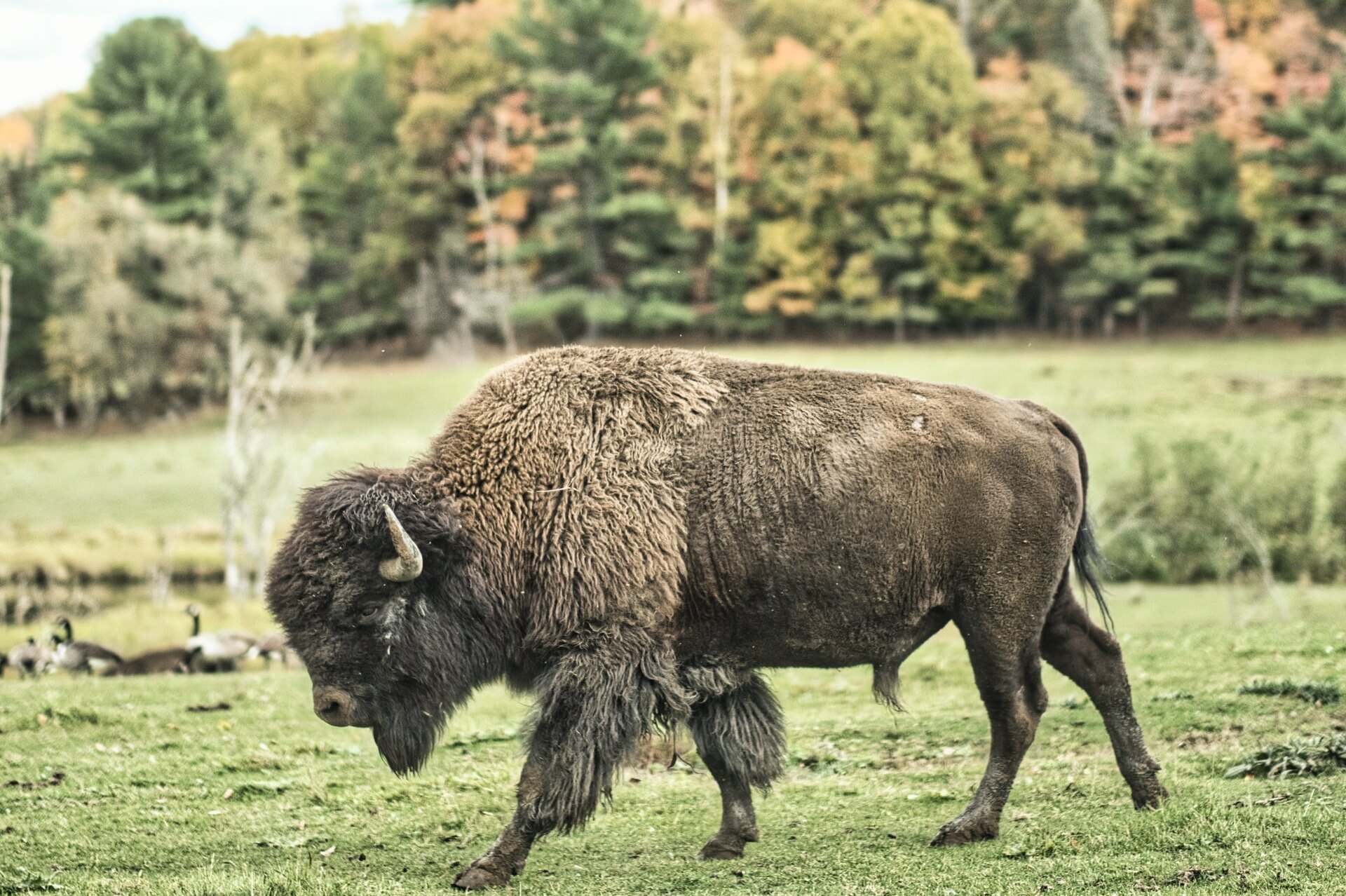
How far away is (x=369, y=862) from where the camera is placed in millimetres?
7410

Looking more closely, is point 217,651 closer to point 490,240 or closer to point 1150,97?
point 490,240

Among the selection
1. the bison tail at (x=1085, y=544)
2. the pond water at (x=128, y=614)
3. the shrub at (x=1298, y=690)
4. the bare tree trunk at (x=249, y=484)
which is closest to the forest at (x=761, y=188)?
the bare tree trunk at (x=249, y=484)

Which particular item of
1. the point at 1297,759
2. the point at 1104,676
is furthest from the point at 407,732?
the point at 1297,759

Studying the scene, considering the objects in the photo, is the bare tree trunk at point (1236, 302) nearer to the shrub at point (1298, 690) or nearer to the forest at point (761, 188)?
the forest at point (761, 188)

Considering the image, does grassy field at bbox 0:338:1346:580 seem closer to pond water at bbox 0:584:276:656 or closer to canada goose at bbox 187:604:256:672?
pond water at bbox 0:584:276:656

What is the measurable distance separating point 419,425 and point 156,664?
3345cm

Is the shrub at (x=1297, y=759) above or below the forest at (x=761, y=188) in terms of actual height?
below

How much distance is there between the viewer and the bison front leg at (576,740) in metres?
7.04

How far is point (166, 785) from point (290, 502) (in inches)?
1153

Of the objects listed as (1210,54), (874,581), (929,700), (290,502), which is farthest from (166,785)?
(1210,54)

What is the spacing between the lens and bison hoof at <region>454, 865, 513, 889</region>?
6855mm

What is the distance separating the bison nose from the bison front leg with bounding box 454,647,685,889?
1.03 meters

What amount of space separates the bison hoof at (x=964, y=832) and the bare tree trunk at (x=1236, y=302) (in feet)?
178

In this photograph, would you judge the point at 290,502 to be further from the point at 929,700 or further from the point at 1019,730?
the point at 1019,730
